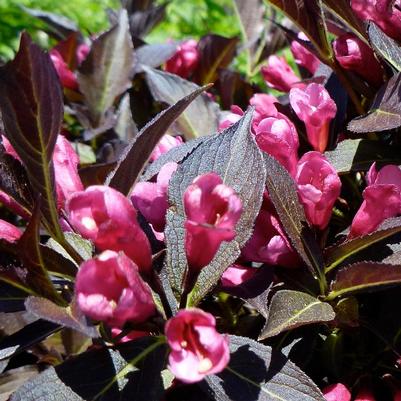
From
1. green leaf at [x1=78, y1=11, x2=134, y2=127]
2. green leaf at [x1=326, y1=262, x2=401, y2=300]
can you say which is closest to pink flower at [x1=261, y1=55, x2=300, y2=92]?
green leaf at [x1=78, y1=11, x2=134, y2=127]

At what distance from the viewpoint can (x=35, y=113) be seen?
0.69 meters

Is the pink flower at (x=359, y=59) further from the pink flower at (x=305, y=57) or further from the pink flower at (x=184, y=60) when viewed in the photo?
the pink flower at (x=184, y=60)

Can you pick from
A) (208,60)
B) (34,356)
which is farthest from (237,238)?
(208,60)

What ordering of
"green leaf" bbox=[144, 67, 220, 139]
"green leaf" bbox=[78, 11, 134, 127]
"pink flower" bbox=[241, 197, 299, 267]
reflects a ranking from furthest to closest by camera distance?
"green leaf" bbox=[78, 11, 134, 127] → "green leaf" bbox=[144, 67, 220, 139] → "pink flower" bbox=[241, 197, 299, 267]

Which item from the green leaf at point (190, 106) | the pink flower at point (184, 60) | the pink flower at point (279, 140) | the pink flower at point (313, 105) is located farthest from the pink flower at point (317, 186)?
the pink flower at point (184, 60)

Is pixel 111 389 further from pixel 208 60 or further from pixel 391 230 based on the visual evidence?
pixel 208 60

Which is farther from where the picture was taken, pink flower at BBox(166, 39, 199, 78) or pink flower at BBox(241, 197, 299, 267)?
pink flower at BBox(166, 39, 199, 78)

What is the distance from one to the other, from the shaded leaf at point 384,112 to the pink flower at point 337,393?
31 centimetres

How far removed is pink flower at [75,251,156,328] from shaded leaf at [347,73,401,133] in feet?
1.32

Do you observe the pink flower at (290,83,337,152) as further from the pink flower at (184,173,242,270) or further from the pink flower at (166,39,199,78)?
the pink flower at (166,39,199,78)

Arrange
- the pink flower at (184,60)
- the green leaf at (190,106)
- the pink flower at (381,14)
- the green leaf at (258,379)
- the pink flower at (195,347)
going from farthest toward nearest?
the pink flower at (184,60) → the green leaf at (190,106) → the pink flower at (381,14) → the green leaf at (258,379) → the pink flower at (195,347)

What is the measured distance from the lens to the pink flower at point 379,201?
787 mm

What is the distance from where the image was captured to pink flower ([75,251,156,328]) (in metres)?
0.59

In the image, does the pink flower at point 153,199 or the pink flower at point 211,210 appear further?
the pink flower at point 153,199
